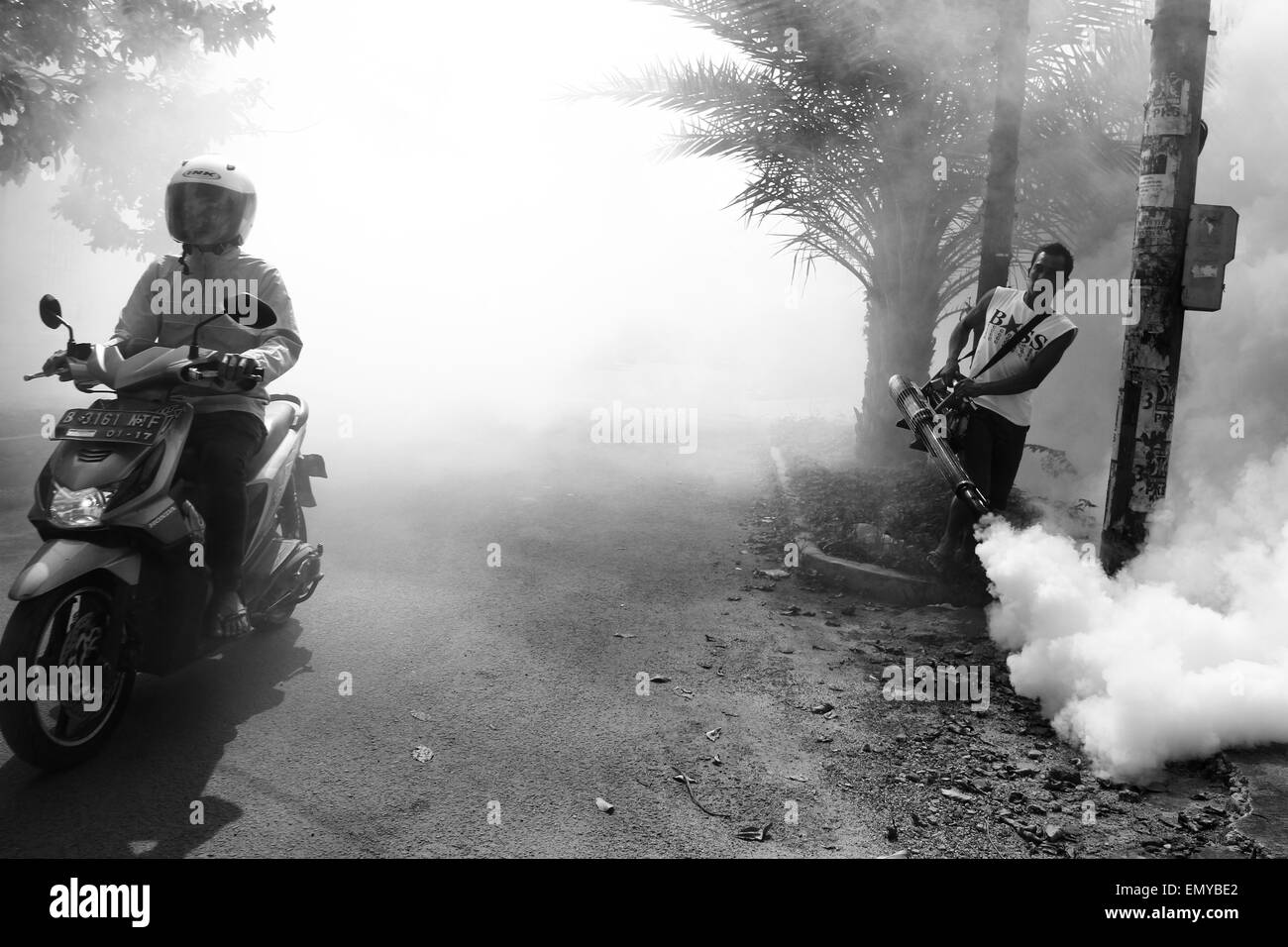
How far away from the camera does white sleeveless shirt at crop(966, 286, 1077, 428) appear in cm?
564

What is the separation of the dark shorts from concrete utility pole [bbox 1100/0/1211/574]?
2.22 feet

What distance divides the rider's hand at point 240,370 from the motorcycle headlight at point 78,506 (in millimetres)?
620

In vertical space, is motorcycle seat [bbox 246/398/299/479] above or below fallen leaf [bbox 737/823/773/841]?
above

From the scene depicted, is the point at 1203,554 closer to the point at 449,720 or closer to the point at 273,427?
the point at 449,720

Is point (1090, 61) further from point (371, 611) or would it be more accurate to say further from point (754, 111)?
point (371, 611)

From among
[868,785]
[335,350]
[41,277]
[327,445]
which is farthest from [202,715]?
[41,277]

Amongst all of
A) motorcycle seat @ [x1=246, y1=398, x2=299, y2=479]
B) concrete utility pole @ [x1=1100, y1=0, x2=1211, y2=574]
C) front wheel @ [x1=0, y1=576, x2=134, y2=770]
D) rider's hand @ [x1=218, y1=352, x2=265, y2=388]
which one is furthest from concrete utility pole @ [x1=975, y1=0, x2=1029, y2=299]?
front wheel @ [x1=0, y1=576, x2=134, y2=770]

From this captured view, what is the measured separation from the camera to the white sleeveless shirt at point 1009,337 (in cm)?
564

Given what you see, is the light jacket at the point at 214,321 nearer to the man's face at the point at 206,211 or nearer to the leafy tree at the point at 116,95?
the man's face at the point at 206,211

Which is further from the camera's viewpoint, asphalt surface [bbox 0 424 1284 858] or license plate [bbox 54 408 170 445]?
license plate [bbox 54 408 170 445]

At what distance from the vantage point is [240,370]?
3967 millimetres

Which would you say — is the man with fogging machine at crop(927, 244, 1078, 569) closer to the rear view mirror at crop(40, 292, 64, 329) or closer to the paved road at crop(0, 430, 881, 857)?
the paved road at crop(0, 430, 881, 857)
